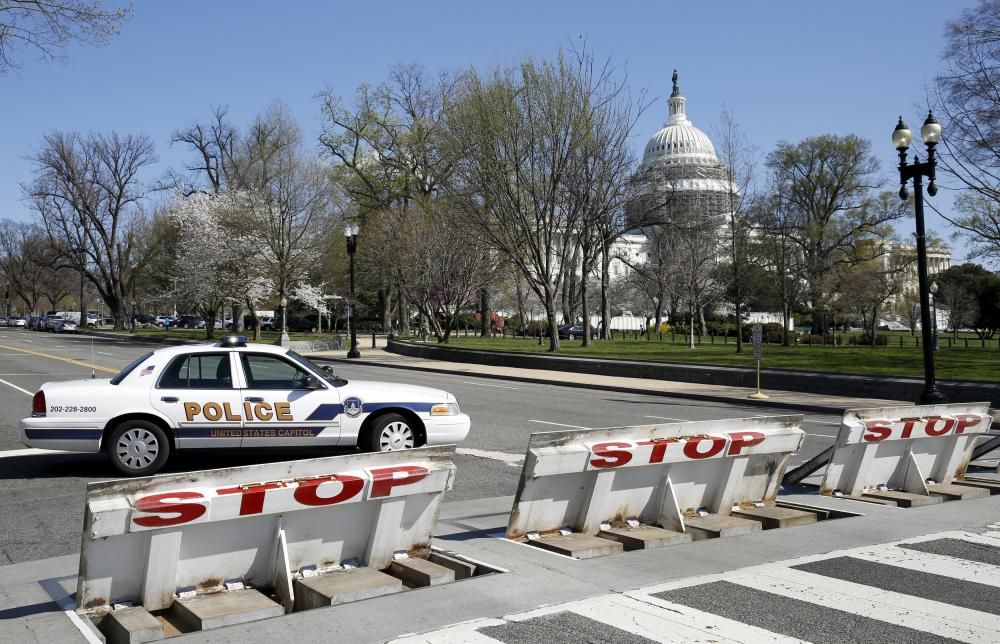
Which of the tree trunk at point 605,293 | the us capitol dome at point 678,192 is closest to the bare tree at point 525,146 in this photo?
the us capitol dome at point 678,192

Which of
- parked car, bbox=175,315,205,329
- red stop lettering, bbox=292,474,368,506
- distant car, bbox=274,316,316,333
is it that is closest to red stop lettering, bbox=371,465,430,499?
red stop lettering, bbox=292,474,368,506

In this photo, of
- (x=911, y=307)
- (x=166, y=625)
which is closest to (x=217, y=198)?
(x=911, y=307)

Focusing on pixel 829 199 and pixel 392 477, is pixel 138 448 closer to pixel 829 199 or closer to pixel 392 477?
pixel 392 477

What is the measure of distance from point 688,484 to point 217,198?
57.0m

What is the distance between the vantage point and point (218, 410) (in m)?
11.0

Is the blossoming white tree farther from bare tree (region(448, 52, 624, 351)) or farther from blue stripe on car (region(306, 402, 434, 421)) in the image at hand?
blue stripe on car (region(306, 402, 434, 421))

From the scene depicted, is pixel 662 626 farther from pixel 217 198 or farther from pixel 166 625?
pixel 217 198

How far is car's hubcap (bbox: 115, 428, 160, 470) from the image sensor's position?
10.9m

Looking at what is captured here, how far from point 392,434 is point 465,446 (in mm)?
2079

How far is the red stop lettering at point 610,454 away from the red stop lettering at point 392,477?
5.03 feet

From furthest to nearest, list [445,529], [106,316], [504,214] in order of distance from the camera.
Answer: [106,316], [504,214], [445,529]

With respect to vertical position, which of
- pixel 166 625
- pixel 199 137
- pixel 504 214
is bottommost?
pixel 166 625

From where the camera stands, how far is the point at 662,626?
18.2 ft

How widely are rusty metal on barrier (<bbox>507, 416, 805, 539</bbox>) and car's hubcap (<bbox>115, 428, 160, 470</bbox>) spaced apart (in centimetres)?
532
